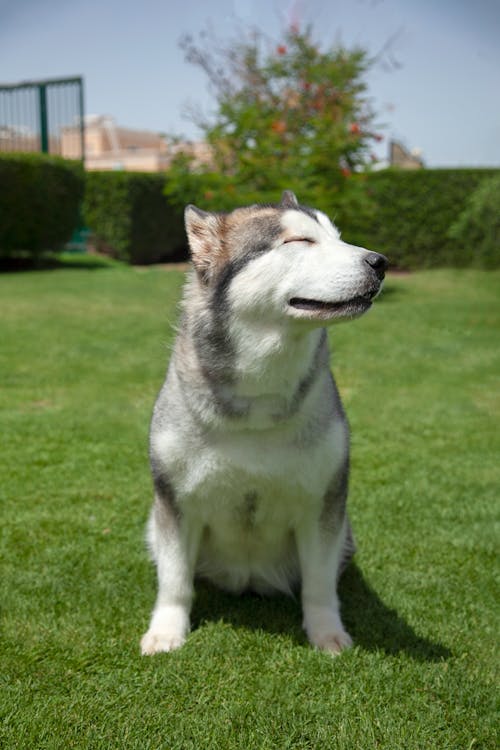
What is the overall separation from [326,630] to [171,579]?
0.65m

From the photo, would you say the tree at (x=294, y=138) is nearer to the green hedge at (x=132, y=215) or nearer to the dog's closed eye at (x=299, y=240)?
the green hedge at (x=132, y=215)

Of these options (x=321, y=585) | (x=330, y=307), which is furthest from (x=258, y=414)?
(x=321, y=585)

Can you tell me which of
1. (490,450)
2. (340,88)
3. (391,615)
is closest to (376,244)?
(340,88)

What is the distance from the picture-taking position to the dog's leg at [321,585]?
9.39ft

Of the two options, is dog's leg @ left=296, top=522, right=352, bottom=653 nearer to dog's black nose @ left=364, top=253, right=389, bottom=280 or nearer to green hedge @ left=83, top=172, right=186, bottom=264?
dog's black nose @ left=364, top=253, right=389, bottom=280

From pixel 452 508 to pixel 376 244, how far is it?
1243cm

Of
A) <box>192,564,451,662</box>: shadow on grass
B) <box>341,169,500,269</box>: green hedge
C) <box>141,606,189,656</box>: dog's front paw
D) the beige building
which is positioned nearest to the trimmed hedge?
<box>341,169,500,269</box>: green hedge

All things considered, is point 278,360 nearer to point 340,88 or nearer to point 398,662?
point 398,662

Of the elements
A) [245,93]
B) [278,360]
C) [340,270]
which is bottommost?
[278,360]

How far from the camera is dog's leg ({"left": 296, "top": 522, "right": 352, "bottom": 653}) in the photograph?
9.39ft

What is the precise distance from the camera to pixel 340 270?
2400 millimetres

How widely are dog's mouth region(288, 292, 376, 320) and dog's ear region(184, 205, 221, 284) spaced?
430mm

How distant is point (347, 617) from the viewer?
313 centimetres

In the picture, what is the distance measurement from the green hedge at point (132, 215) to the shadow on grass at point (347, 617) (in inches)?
518
